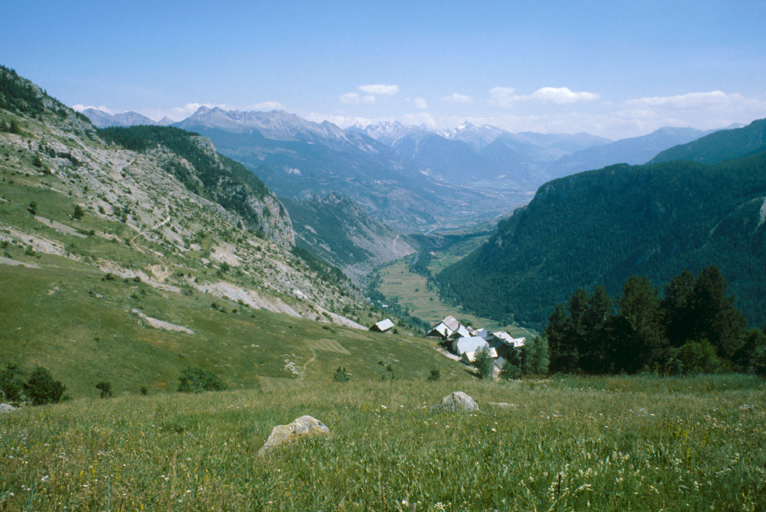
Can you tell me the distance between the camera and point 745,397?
12117 mm

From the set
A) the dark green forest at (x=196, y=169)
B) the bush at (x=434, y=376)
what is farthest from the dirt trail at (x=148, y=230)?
the bush at (x=434, y=376)

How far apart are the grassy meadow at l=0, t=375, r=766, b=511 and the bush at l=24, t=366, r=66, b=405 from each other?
16.8 meters

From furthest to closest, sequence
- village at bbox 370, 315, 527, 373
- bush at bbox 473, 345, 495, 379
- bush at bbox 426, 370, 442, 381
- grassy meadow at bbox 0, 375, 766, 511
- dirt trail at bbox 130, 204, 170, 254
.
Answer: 1. village at bbox 370, 315, 527, 373
2. bush at bbox 473, 345, 495, 379
3. dirt trail at bbox 130, 204, 170, 254
4. bush at bbox 426, 370, 442, 381
5. grassy meadow at bbox 0, 375, 766, 511

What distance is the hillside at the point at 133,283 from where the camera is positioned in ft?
114

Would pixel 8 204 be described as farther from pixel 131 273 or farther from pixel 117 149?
pixel 117 149

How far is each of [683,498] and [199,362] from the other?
1790 inches

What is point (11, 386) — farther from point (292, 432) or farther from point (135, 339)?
point (292, 432)

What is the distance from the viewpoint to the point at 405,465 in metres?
5.48

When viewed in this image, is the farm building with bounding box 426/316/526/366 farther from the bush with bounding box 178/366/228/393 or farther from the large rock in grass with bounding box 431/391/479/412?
the large rock in grass with bounding box 431/391/479/412

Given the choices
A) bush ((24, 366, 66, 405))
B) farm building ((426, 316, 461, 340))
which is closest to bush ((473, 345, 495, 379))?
farm building ((426, 316, 461, 340))

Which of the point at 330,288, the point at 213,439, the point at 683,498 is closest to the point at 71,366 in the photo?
the point at 213,439

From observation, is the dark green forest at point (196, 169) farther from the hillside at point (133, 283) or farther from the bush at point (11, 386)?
the bush at point (11, 386)

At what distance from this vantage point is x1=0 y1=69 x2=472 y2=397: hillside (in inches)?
1369

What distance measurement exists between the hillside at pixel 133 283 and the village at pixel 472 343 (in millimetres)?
10710
